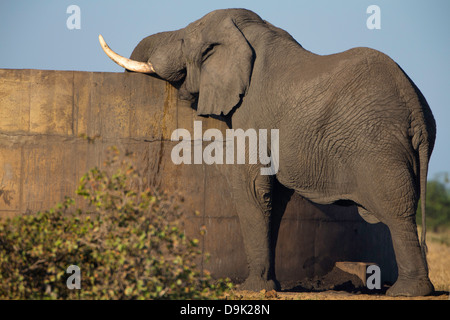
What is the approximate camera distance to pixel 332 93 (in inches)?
353

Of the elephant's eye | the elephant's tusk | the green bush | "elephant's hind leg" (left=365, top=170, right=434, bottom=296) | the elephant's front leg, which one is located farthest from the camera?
the elephant's tusk

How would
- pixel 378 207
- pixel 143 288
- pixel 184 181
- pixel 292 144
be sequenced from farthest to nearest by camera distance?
pixel 184 181, pixel 292 144, pixel 378 207, pixel 143 288

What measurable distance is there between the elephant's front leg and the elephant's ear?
2.97ft

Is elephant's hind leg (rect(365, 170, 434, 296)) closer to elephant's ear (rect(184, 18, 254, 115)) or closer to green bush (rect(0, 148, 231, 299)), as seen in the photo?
elephant's ear (rect(184, 18, 254, 115))

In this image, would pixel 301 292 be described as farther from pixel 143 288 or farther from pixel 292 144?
pixel 143 288

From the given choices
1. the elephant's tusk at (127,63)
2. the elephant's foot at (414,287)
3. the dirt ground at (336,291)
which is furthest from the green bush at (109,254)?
the elephant's tusk at (127,63)

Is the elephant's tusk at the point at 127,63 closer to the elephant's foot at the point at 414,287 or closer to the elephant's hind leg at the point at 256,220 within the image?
the elephant's hind leg at the point at 256,220

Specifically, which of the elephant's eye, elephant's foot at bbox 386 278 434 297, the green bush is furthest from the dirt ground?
the elephant's eye

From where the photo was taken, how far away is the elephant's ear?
9734 mm

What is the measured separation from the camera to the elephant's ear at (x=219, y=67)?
973cm

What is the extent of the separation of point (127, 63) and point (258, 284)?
350cm

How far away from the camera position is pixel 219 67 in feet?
32.6

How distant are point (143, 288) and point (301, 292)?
3.96 metres

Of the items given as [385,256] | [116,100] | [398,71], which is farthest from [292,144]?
[385,256]
